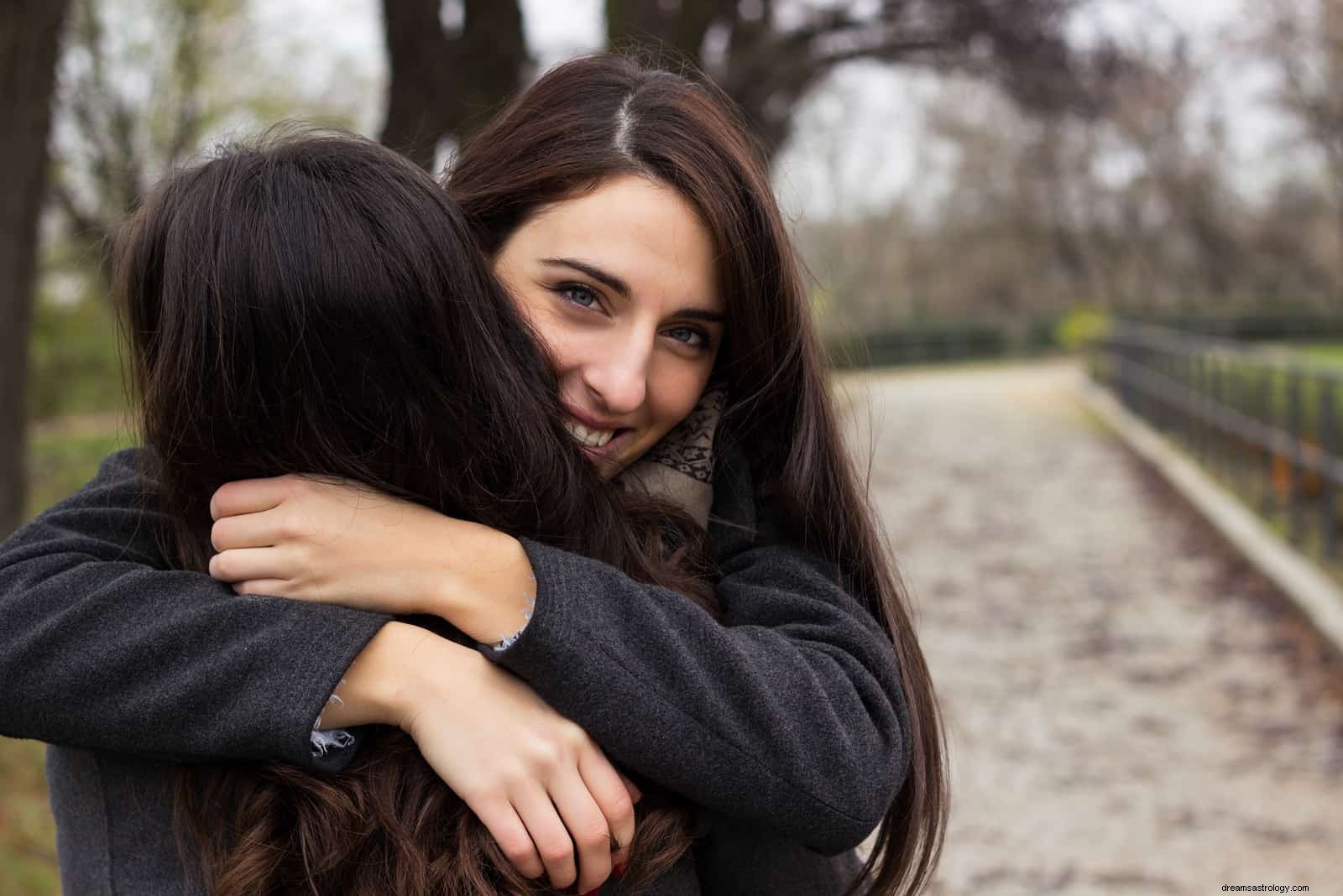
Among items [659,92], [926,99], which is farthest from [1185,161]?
[659,92]

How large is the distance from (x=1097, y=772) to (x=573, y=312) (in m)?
3.77

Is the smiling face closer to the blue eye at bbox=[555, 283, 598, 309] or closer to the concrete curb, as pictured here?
the blue eye at bbox=[555, 283, 598, 309]

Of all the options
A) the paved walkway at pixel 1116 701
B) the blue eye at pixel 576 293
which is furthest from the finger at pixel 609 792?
the paved walkway at pixel 1116 701

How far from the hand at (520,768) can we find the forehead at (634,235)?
1.55 feet

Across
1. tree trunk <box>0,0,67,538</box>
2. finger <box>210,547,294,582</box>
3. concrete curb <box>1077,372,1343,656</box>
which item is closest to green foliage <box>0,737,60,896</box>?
tree trunk <box>0,0,67,538</box>

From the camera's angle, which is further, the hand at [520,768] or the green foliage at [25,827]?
the green foliage at [25,827]

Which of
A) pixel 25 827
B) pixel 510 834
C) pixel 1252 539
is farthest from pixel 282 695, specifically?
pixel 1252 539

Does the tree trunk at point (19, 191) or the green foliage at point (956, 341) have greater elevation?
the tree trunk at point (19, 191)

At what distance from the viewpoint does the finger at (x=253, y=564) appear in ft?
4.27

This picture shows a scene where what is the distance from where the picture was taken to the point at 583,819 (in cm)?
124

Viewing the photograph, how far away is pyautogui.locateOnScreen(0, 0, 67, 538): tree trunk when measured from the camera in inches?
166

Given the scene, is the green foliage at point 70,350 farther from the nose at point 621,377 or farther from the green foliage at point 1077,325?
the green foliage at point 1077,325

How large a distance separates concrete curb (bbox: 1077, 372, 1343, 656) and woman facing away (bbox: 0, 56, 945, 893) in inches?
186

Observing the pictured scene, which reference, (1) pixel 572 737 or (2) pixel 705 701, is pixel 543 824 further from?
(2) pixel 705 701
